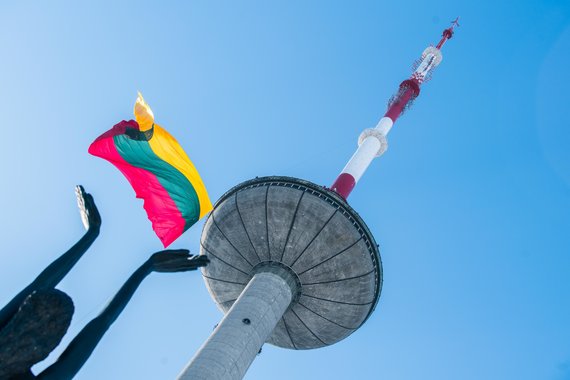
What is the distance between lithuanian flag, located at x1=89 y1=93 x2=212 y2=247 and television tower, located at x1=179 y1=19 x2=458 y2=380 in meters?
6.07

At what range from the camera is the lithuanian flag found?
42.7 feet

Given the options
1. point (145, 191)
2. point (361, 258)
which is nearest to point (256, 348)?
point (361, 258)

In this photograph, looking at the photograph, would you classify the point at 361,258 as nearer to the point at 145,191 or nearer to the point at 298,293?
the point at 298,293

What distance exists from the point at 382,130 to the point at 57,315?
31651 millimetres

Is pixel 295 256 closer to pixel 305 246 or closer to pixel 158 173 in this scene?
pixel 305 246

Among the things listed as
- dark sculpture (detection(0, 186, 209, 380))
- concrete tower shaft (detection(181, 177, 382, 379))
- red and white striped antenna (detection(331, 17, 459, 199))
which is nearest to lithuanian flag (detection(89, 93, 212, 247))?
concrete tower shaft (detection(181, 177, 382, 379))

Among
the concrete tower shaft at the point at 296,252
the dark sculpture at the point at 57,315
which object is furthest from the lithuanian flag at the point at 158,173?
the dark sculpture at the point at 57,315

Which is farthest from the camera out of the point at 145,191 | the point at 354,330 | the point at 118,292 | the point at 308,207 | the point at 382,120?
the point at 382,120

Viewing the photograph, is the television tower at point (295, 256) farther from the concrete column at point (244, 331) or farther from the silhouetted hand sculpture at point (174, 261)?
the silhouetted hand sculpture at point (174, 261)

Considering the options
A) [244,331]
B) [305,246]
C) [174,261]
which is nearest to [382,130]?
[305,246]

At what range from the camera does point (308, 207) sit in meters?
20.3

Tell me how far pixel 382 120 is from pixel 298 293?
18.1 meters

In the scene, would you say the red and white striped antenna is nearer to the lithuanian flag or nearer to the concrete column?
the concrete column

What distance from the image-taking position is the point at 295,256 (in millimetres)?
20703
